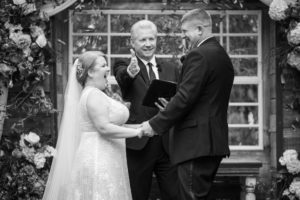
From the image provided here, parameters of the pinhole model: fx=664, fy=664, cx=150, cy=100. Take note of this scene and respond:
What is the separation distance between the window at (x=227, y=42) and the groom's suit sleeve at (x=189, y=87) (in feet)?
7.10

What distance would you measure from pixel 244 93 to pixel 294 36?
981 millimetres

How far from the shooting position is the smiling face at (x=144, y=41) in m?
5.56

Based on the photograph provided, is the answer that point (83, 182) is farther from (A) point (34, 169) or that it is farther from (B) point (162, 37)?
(B) point (162, 37)

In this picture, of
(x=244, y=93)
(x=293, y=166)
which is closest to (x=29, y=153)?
(x=244, y=93)

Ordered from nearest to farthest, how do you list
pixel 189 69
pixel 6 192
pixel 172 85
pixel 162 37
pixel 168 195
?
1. pixel 189 69
2. pixel 172 85
3. pixel 168 195
4. pixel 6 192
5. pixel 162 37

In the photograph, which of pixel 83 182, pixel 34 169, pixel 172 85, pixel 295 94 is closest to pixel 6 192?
pixel 34 169

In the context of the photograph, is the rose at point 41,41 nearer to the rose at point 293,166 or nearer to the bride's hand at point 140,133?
the bride's hand at point 140,133

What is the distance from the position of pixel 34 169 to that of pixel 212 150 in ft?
7.58

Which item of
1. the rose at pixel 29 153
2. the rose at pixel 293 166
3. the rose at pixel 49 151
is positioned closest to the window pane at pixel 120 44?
the rose at pixel 49 151

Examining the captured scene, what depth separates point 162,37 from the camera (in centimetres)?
705

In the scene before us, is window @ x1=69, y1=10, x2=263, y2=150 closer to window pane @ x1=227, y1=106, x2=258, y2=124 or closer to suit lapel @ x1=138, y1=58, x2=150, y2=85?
window pane @ x1=227, y1=106, x2=258, y2=124

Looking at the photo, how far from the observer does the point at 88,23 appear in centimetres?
704

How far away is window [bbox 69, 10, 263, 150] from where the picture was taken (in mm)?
7023

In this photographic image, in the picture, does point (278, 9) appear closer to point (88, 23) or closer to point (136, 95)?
point (136, 95)
